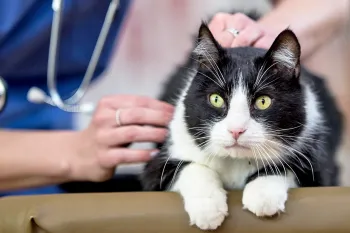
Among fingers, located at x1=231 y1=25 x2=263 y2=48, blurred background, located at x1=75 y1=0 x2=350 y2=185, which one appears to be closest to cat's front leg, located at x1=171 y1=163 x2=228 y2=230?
fingers, located at x1=231 y1=25 x2=263 y2=48

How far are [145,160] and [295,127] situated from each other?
0.25m

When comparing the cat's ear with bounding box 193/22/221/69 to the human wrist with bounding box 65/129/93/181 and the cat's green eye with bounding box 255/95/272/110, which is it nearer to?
the cat's green eye with bounding box 255/95/272/110

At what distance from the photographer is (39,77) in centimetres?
105

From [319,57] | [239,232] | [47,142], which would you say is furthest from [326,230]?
[319,57]

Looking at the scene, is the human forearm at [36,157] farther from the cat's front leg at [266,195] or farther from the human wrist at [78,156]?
the cat's front leg at [266,195]

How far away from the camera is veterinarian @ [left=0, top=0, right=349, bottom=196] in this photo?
87 cm

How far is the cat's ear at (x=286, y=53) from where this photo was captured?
27.8 inches

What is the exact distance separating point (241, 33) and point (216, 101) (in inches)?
7.8

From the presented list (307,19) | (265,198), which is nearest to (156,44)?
(307,19)

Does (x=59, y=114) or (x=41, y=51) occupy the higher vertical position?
(x=41, y=51)

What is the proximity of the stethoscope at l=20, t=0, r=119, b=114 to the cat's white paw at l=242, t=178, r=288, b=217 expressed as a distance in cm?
44

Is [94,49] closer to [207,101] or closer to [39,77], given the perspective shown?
[39,77]

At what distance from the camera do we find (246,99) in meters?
0.71

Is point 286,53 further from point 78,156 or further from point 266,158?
point 78,156
